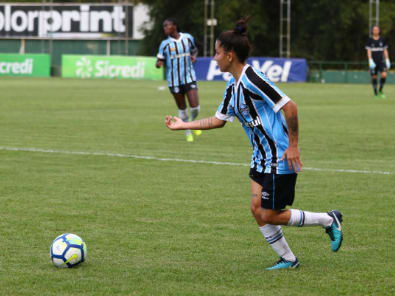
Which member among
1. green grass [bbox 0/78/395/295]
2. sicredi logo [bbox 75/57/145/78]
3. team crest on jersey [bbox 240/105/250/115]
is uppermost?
sicredi logo [bbox 75/57/145/78]

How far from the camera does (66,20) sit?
69000 mm

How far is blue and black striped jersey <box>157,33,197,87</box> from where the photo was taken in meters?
16.6

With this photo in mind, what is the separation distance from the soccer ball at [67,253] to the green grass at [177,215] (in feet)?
0.23

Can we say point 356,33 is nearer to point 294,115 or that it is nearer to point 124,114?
point 124,114

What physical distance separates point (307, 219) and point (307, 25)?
58.7 meters

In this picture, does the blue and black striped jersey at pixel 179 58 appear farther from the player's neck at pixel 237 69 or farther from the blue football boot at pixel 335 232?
the player's neck at pixel 237 69

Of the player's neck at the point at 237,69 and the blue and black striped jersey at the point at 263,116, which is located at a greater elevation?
the player's neck at the point at 237,69

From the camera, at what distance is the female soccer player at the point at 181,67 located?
1664cm

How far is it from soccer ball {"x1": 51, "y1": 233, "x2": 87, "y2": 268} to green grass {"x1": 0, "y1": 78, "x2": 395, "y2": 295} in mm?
71

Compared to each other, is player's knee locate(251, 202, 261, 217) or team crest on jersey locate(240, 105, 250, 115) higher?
team crest on jersey locate(240, 105, 250, 115)

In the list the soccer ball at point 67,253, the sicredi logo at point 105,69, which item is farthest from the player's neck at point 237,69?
the sicredi logo at point 105,69

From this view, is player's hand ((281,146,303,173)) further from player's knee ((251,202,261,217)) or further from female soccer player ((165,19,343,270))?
player's knee ((251,202,261,217))

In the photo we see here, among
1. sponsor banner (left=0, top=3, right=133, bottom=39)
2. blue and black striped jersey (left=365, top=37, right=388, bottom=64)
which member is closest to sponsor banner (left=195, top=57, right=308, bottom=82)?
blue and black striped jersey (left=365, top=37, right=388, bottom=64)

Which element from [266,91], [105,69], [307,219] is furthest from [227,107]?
[105,69]
